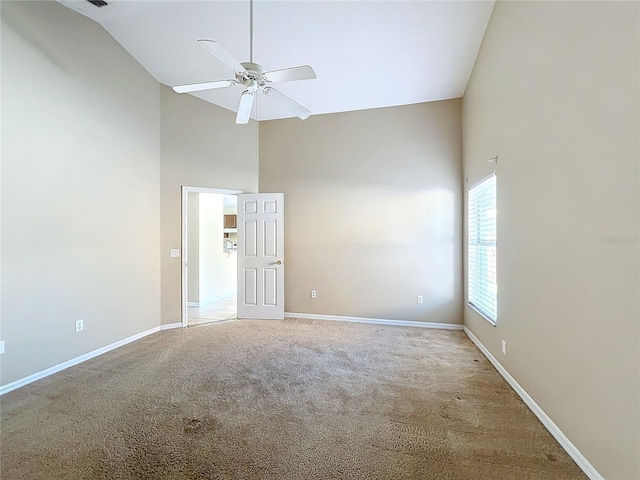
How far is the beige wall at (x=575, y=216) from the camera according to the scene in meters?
1.37

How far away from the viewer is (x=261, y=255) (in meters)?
4.93

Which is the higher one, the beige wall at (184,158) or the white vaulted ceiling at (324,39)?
the white vaulted ceiling at (324,39)

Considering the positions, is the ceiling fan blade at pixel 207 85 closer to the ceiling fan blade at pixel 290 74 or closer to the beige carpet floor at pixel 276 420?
Result: the ceiling fan blade at pixel 290 74

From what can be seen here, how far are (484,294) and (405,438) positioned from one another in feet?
7.28

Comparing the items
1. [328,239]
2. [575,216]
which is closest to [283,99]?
[575,216]

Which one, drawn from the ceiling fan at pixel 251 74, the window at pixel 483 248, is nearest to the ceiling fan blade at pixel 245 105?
the ceiling fan at pixel 251 74

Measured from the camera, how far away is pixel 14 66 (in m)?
2.56

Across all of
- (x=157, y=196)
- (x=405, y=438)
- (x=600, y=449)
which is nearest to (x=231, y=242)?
(x=157, y=196)

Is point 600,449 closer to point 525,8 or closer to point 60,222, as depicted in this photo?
point 525,8

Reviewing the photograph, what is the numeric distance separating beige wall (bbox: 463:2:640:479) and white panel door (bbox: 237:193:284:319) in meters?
3.22

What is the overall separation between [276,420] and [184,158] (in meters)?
3.84

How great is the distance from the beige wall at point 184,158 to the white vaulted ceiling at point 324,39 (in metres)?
0.41

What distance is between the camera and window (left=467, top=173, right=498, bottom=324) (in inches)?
126

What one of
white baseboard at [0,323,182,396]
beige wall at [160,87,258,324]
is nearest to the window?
beige wall at [160,87,258,324]
